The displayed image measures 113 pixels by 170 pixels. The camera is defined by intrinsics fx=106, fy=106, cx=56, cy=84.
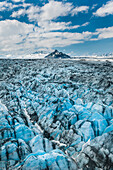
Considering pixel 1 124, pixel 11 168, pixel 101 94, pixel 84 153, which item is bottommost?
pixel 11 168

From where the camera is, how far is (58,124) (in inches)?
311

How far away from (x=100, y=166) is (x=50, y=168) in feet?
7.16

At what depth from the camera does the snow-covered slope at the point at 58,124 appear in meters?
4.95

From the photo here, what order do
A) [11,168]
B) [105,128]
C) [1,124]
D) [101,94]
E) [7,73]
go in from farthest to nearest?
[7,73] → [101,94] → [1,124] → [105,128] → [11,168]

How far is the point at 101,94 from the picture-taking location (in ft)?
33.1

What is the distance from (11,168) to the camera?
16.4 feet

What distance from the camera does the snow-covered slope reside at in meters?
4.95

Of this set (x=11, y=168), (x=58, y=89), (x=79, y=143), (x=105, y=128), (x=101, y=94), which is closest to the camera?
(x=11, y=168)

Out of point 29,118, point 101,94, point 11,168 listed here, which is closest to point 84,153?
point 11,168

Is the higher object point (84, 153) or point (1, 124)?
point (1, 124)

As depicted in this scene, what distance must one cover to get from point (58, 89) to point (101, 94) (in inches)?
180

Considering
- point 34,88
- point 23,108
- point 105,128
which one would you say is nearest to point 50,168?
point 105,128

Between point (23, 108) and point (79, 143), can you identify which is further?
point (23, 108)

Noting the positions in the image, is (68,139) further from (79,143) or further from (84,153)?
(84,153)
